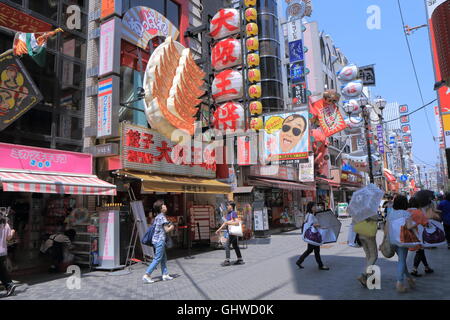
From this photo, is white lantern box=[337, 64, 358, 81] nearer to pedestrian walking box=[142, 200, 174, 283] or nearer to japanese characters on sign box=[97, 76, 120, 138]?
japanese characters on sign box=[97, 76, 120, 138]

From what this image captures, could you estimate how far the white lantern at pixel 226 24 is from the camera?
606 inches

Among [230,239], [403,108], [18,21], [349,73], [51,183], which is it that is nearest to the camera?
[51,183]

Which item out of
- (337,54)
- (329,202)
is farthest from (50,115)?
(337,54)

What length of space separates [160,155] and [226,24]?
7568 millimetres

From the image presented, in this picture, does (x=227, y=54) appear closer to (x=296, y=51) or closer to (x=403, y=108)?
(x=296, y=51)

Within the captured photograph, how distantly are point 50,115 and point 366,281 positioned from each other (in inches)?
397

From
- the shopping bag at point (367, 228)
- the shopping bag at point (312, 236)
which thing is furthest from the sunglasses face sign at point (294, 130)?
the shopping bag at point (367, 228)

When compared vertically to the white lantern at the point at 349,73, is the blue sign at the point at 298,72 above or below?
below

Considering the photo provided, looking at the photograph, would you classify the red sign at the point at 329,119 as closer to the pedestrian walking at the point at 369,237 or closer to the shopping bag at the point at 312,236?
the shopping bag at the point at 312,236

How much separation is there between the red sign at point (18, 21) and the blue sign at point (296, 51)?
1629 cm

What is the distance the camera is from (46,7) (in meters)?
10.6

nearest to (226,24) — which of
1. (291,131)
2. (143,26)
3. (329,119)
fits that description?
(143,26)

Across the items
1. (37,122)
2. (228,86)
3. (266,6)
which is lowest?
(37,122)

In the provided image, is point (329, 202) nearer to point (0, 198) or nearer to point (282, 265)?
point (282, 265)
